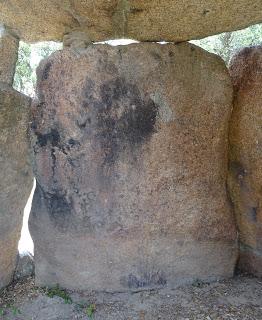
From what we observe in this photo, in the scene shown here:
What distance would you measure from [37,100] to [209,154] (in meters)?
1.28

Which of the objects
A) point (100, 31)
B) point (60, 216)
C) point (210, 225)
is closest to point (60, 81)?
point (100, 31)

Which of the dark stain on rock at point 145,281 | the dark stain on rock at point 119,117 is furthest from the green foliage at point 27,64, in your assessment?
the dark stain on rock at point 145,281

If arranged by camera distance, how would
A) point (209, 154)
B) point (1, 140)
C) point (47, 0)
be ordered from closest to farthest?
point (47, 0) < point (1, 140) < point (209, 154)

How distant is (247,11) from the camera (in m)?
2.64

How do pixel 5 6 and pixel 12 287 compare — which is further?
pixel 12 287

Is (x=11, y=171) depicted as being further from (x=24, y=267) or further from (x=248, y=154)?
(x=248, y=154)

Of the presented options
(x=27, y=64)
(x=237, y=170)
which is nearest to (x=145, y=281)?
(x=237, y=170)

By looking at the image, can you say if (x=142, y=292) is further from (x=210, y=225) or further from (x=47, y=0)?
(x=47, y=0)

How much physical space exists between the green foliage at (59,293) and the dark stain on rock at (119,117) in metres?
0.97

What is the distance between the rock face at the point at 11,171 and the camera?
2.92 m

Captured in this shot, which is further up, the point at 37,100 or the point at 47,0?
the point at 47,0

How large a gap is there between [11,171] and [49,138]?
35 centimetres

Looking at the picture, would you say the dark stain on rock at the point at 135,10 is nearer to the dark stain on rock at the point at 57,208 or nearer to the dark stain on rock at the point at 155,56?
the dark stain on rock at the point at 155,56

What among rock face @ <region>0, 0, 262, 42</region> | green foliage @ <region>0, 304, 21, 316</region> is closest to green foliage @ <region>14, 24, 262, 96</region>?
rock face @ <region>0, 0, 262, 42</region>
